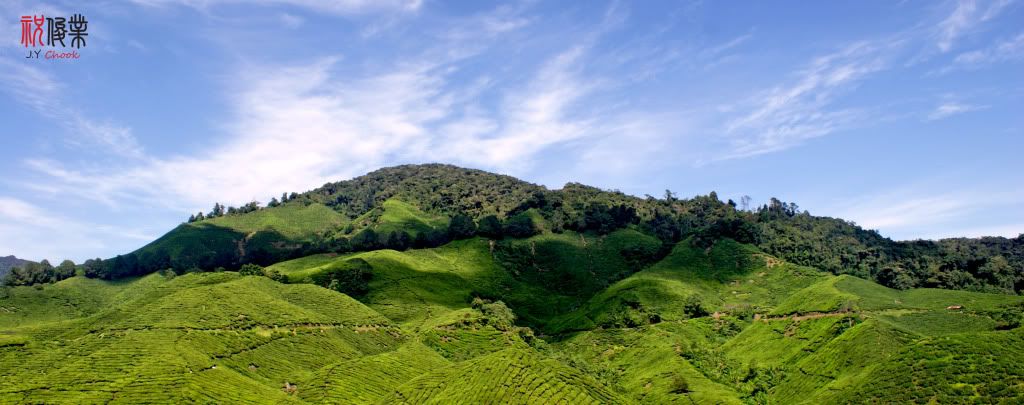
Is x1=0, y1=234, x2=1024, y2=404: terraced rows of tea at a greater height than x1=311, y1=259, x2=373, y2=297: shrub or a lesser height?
lesser

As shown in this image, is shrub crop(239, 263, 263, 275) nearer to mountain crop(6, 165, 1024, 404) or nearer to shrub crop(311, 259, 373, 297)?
mountain crop(6, 165, 1024, 404)

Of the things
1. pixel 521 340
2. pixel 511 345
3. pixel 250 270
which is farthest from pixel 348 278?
pixel 511 345

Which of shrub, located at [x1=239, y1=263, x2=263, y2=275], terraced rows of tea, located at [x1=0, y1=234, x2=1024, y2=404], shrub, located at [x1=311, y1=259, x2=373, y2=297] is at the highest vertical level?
shrub, located at [x1=239, y1=263, x2=263, y2=275]

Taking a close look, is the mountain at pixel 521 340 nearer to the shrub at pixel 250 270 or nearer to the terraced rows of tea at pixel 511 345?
the terraced rows of tea at pixel 511 345

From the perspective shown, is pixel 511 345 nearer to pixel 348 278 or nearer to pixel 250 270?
pixel 348 278

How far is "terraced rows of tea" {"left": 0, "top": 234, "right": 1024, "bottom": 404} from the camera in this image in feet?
265

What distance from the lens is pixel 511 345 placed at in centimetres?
12700

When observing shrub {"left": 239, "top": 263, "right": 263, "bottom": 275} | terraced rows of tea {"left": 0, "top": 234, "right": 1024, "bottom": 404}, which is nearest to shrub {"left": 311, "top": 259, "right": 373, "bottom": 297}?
terraced rows of tea {"left": 0, "top": 234, "right": 1024, "bottom": 404}

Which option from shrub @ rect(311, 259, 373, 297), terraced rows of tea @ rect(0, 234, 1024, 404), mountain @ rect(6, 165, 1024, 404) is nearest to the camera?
terraced rows of tea @ rect(0, 234, 1024, 404)

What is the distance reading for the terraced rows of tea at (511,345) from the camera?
80688 mm

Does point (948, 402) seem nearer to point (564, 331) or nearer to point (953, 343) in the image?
point (953, 343)

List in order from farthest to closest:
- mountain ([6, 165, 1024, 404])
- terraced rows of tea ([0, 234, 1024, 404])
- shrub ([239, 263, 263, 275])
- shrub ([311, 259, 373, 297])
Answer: shrub ([311, 259, 373, 297]) → shrub ([239, 263, 263, 275]) → mountain ([6, 165, 1024, 404]) → terraced rows of tea ([0, 234, 1024, 404])

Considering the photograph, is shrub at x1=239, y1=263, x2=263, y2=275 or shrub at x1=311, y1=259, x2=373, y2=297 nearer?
shrub at x1=239, y1=263, x2=263, y2=275

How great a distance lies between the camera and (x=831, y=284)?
488 ft
